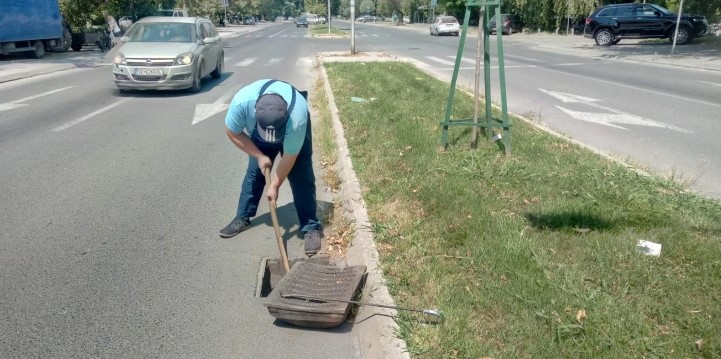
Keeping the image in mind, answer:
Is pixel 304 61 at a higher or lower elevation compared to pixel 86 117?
higher

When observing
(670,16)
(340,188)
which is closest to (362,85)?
(340,188)

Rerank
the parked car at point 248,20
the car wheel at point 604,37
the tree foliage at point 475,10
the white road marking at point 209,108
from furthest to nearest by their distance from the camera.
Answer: the parked car at point 248,20
the car wheel at point 604,37
the tree foliage at point 475,10
the white road marking at point 209,108

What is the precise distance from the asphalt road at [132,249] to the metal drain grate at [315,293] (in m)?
0.11

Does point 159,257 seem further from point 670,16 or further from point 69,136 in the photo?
point 670,16

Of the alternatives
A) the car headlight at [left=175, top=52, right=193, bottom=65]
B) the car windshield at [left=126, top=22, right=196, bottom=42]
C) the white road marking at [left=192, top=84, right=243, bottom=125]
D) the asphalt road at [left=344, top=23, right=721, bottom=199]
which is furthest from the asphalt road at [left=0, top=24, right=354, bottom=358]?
the car windshield at [left=126, top=22, right=196, bottom=42]

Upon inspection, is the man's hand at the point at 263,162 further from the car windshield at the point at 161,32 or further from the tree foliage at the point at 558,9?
the tree foliage at the point at 558,9

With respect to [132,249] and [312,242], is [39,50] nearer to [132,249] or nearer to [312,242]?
[132,249]

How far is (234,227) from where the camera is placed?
505 centimetres

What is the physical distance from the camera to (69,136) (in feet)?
28.7

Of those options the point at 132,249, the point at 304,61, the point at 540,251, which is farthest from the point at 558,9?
the point at 132,249

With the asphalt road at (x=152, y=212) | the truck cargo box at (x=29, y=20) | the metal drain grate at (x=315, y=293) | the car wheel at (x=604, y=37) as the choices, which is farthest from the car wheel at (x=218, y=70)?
the car wheel at (x=604, y=37)

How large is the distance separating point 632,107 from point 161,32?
411 inches

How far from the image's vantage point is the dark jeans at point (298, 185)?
4609 mm

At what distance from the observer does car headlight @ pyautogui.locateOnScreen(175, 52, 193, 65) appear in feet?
41.3
